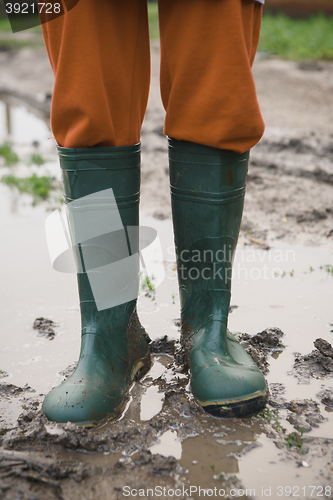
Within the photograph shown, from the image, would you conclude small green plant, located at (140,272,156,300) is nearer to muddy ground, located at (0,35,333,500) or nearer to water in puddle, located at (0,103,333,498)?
water in puddle, located at (0,103,333,498)

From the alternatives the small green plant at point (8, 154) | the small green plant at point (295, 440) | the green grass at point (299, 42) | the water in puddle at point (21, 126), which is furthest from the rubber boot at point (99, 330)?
the green grass at point (299, 42)

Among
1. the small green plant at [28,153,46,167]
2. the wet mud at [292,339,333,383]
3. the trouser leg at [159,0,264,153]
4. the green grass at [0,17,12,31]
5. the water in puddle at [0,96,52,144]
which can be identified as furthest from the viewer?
the green grass at [0,17,12,31]

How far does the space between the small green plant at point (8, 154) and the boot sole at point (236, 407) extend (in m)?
3.04

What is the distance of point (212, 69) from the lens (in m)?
1.10

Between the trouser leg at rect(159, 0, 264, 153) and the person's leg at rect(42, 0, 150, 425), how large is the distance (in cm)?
10

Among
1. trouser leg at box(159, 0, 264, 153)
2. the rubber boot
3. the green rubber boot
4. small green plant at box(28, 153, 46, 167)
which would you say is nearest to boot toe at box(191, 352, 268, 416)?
the green rubber boot

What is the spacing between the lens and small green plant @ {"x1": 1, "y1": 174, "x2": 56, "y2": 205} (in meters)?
3.01

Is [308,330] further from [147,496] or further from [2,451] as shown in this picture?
[2,451]

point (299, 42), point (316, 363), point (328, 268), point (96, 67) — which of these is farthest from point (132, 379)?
point (299, 42)

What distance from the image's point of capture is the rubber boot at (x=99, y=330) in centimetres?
115

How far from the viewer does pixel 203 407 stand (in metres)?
1.21

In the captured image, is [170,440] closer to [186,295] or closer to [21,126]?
[186,295]

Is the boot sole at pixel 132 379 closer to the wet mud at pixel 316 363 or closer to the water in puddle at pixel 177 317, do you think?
the water in puddle at pixel 177 317

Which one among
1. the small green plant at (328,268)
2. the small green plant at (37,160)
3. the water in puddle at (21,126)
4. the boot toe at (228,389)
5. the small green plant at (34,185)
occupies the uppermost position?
the boot toe at (228,389)
